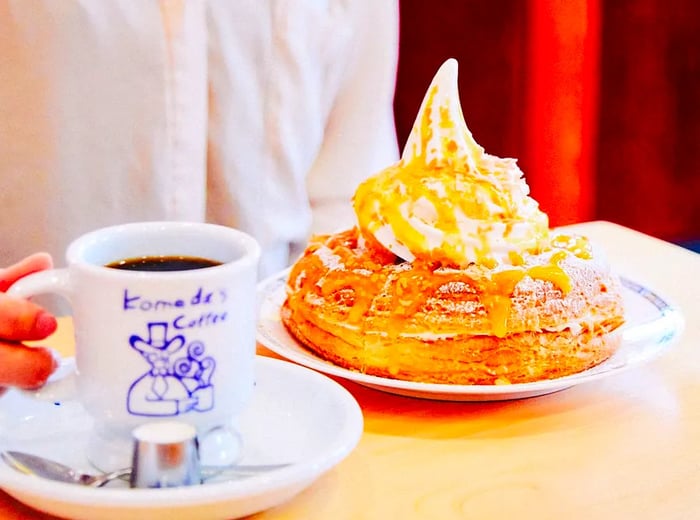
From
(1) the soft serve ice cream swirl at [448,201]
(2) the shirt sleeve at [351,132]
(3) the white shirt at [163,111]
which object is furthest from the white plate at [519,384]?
(2) the shirt sleeve at [351,132]

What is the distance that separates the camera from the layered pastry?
88 cm

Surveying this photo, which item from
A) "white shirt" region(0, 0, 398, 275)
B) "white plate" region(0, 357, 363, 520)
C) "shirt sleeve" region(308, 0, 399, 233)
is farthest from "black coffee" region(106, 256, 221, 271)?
"shirt sleeve" region(308, 0, 399, 233)

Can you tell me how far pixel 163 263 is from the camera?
2.42ft

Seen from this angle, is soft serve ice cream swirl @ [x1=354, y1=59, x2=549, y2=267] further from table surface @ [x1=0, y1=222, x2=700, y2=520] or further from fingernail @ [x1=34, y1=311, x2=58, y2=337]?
fingernail @ [x1=34, y1=311, x2=58, y2=337]

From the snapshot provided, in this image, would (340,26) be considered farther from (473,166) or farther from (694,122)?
(694,122)

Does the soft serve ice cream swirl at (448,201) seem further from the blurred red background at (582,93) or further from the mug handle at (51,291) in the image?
the blurred red background at (582,93)

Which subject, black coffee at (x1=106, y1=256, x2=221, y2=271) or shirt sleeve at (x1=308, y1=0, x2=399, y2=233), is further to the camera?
shirt sleeve at (x1=308, y1=0, x2=399, y2=233)

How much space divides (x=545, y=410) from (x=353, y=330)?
0.66 ft

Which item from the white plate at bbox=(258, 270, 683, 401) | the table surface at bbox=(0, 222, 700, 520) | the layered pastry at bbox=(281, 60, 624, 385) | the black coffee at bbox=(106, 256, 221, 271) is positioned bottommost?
the table surface at bbox=(0, 222, 700, 520)

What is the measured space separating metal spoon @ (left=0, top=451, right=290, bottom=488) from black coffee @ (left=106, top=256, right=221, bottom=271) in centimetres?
16

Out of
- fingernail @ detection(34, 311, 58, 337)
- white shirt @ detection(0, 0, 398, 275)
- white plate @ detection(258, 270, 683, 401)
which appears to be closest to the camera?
fingernail @ detection(34, 311, 58, 337)

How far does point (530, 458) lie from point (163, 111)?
952 millimetres

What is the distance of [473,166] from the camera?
3.29ft

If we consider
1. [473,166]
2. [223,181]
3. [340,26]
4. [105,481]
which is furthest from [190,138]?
[105,481]
